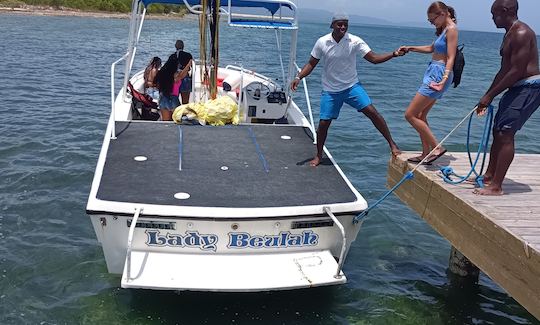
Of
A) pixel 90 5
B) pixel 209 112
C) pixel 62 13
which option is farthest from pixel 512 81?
pixel 90 5

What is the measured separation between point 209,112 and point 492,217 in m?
4.28

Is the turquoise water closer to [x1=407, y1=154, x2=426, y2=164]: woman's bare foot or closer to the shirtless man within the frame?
[x1=407, y1=154, x2=426, y2=164]: woman's bare foot

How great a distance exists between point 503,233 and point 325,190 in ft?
6.27

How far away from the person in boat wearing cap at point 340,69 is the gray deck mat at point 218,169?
523 mm

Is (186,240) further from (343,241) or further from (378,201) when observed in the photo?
(378,201)

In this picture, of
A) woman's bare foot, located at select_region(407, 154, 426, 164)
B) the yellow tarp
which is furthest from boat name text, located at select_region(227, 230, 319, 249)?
the yellow tarp

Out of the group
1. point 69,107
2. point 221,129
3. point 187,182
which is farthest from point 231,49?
point 187,182

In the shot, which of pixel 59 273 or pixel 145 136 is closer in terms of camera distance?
pixel 59 273

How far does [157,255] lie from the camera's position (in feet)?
16.3

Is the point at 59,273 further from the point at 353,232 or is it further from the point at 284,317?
the point at 353,232

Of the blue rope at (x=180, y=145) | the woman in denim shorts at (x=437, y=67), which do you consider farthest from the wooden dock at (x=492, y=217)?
the blue rope at (x=180, y=145)

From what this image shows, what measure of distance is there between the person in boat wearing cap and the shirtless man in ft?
4.82

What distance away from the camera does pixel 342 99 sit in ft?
20.3

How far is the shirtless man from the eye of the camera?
4.31 meters
